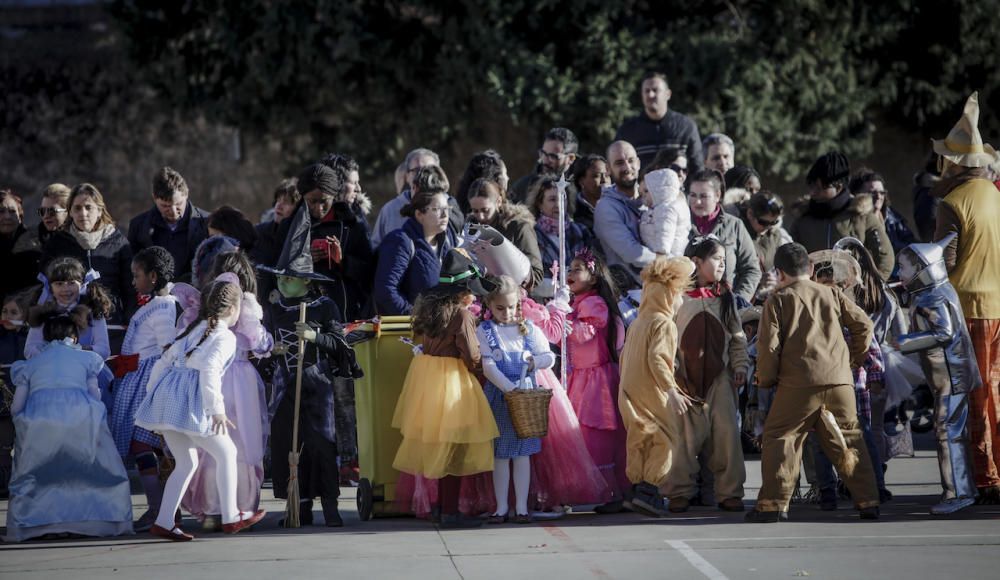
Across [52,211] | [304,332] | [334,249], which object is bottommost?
[304,332]

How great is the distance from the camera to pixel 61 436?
9109 millimetres

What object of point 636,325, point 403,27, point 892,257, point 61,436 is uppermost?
point 403,27

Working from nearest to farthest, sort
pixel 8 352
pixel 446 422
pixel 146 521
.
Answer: pixel 446 422 < pixel 146 521 < pixel 8 352

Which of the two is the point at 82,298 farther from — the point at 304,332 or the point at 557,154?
the point at 557,154

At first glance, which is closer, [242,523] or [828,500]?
[242,523]

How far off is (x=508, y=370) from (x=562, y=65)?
535 inches

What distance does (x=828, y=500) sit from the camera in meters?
9.56

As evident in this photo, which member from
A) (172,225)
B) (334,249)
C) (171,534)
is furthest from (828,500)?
(172,225)

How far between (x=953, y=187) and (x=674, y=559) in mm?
3625

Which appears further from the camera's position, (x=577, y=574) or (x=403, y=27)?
(x=403, y=27)

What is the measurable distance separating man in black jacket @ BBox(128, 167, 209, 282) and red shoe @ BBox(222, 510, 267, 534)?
252 centimetres

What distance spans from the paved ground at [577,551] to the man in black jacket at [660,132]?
466cm

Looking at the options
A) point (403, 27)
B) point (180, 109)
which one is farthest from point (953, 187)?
point (180, 109)

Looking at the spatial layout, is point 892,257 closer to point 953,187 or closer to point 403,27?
point 953,187
